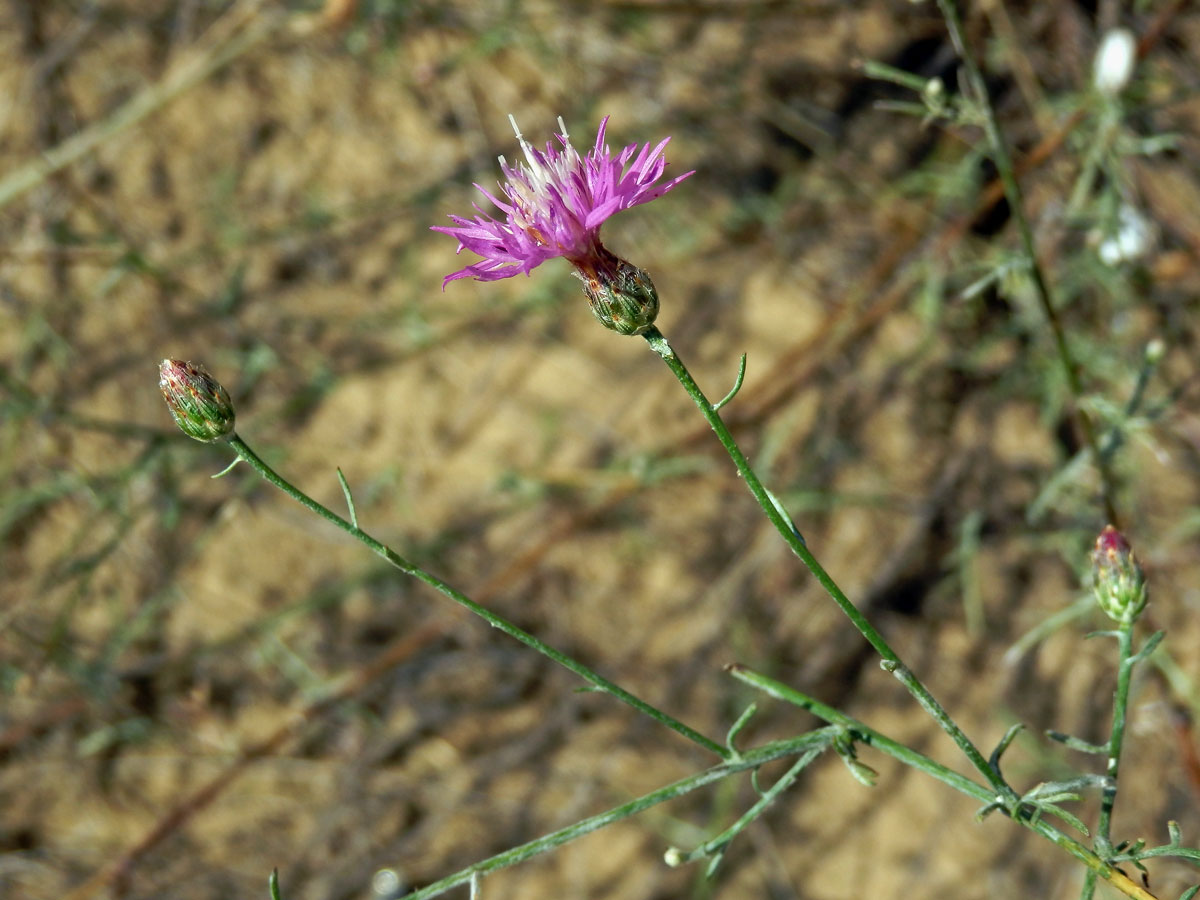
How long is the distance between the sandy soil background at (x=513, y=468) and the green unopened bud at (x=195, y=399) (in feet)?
3.77

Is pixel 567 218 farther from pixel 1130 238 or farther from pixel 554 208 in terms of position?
pixel 1130 238

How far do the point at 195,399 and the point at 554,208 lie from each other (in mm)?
391

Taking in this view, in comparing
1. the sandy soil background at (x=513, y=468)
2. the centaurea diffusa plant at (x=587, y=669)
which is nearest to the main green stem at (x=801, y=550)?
the centaurea diffusa plant at (x=587, y=669)

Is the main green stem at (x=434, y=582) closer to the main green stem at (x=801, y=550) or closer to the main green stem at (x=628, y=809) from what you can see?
the main green stem at (x=628, y=809)

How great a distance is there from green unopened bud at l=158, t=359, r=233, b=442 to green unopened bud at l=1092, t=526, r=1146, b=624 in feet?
2.90

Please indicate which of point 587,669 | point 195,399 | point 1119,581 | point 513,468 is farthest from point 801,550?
point 513,468

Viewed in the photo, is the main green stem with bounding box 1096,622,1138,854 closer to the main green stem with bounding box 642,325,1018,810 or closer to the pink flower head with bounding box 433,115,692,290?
the main green stem with bounding box 642,325,1018,810

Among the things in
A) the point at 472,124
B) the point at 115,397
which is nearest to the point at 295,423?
the point at 115,397

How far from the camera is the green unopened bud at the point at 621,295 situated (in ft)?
2.83

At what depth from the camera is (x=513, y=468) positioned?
214 cm

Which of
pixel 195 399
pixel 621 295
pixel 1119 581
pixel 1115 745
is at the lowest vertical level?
pixel 1115 745

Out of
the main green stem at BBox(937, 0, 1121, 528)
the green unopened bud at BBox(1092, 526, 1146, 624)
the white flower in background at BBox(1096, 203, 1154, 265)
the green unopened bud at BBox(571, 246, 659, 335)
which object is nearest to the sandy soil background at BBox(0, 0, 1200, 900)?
the white flower in background at BBox(1096, 203, 1154, 265)

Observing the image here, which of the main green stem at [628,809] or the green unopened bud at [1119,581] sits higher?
the green unopened bud at [1119,581]

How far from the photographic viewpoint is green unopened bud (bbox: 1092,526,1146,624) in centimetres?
96
